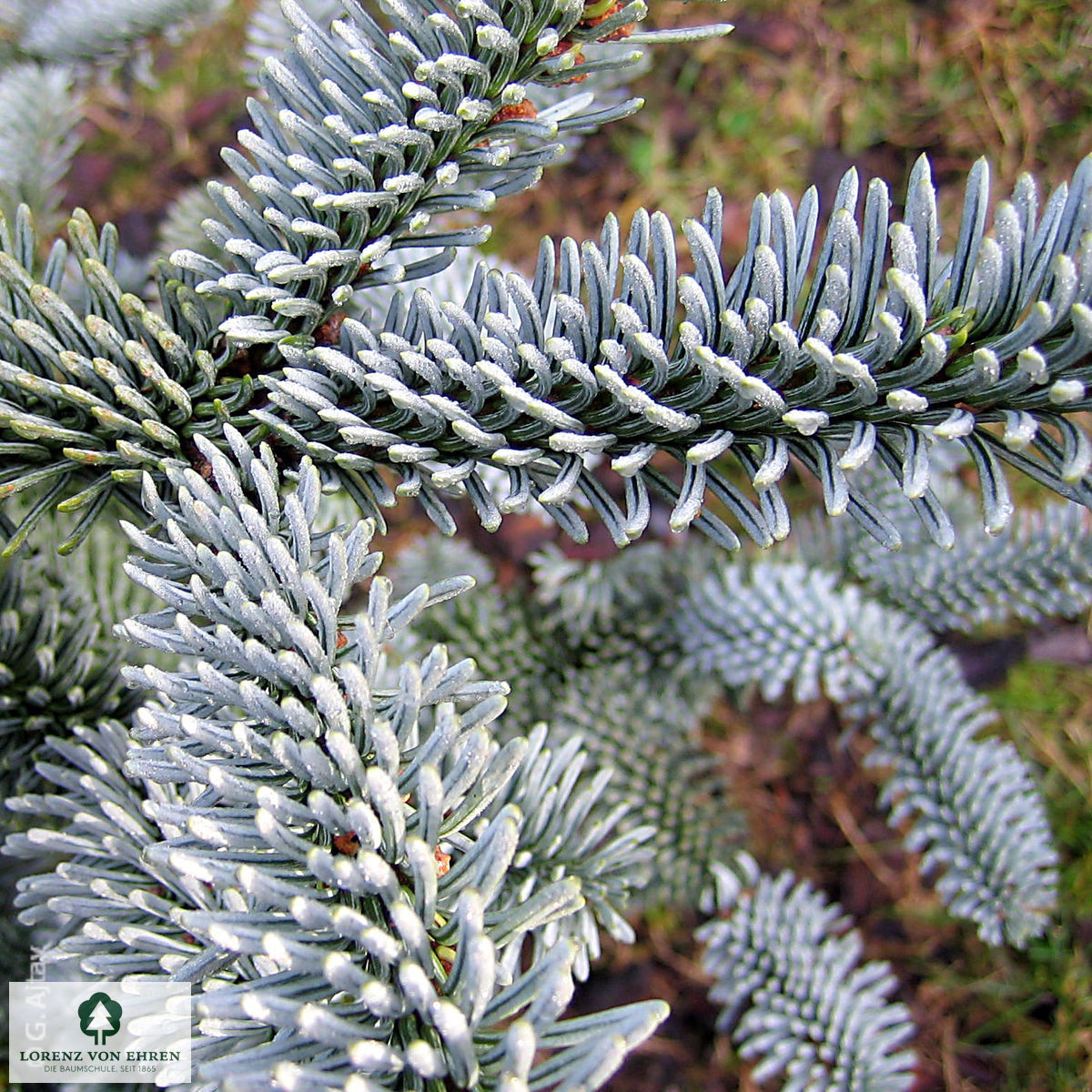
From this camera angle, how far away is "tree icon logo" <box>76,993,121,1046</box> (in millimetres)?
745

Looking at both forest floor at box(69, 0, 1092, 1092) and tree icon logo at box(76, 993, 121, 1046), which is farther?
forest floor at box(69, 0, 1092, 1092)

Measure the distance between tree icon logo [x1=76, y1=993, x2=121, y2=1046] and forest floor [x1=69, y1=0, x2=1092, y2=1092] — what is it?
3.52 feet

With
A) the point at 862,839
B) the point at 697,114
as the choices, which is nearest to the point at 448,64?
the point at 862,839

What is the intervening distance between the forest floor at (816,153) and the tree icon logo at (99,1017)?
1072mm

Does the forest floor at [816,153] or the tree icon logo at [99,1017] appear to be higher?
the forest floor at [816,153]

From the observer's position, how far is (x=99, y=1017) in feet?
2.46

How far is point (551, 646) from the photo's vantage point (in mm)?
1177

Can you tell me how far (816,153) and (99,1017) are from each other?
7.10ft

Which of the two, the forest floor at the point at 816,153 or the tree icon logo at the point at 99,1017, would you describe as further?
the forest floor at the point at 816,153

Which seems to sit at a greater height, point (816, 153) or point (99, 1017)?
point (816, 153)

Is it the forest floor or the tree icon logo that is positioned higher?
the forest floor

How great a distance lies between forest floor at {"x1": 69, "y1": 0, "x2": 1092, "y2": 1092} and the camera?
170 cm

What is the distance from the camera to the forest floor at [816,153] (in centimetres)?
170

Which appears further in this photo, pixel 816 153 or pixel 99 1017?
pixel 816 153
